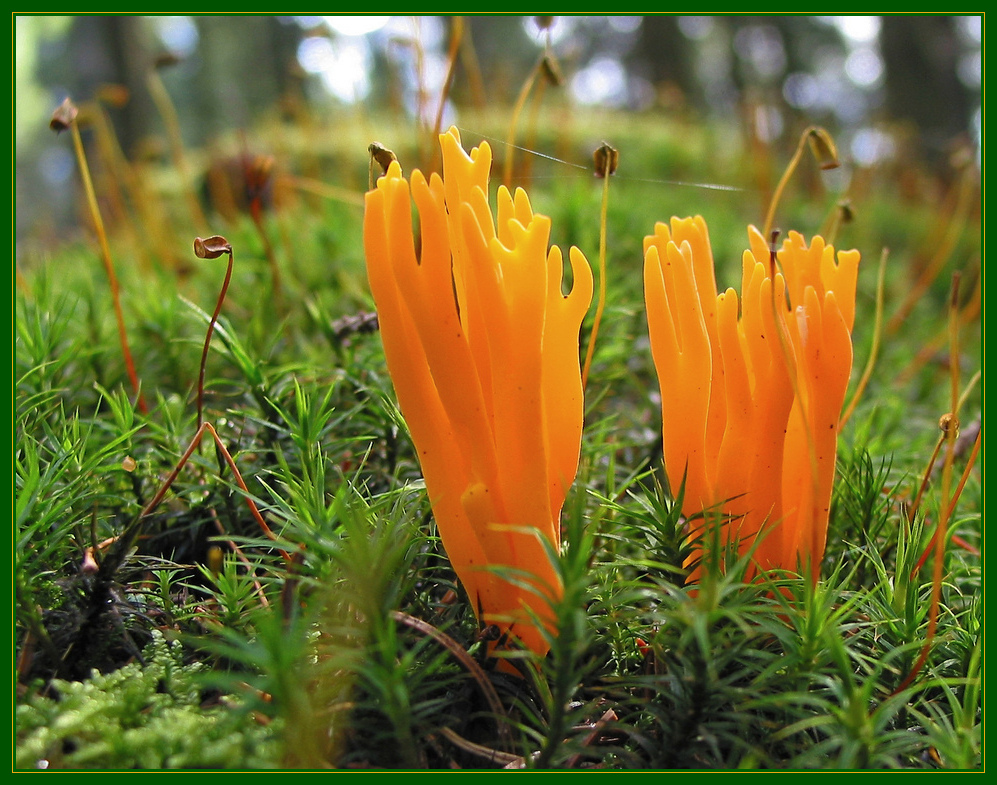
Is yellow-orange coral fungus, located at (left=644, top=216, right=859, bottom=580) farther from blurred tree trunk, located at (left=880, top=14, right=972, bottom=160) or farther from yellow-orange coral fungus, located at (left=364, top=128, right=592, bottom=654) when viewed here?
blurred tree trunk, located at (left=880, top=14, right=972, bottom=160)

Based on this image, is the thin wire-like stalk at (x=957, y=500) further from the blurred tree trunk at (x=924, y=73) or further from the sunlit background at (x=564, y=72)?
the blurred tree trunk at (x=924, y=73)

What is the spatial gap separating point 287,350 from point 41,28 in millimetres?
8163

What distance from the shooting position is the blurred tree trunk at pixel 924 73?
566 cm

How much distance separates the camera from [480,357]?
104 cm

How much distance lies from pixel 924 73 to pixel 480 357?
6.49 m

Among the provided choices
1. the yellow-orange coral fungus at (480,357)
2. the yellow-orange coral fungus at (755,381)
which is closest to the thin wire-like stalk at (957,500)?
the yellow-orange coral fungus at (755,381)

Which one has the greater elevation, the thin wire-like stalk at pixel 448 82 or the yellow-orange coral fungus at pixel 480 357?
the thin wire-like stalk at pixel 448 82

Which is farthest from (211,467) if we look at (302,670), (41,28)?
(41,28)

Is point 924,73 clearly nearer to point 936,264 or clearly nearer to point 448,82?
point 936,264

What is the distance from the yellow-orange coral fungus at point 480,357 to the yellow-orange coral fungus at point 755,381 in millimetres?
161

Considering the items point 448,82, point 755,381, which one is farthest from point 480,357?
point 448,82

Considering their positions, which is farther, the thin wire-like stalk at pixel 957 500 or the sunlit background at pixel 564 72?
the sunlit background at pixel 564 72

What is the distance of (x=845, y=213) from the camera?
1.56 m

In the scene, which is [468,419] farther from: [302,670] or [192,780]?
[192,780]
